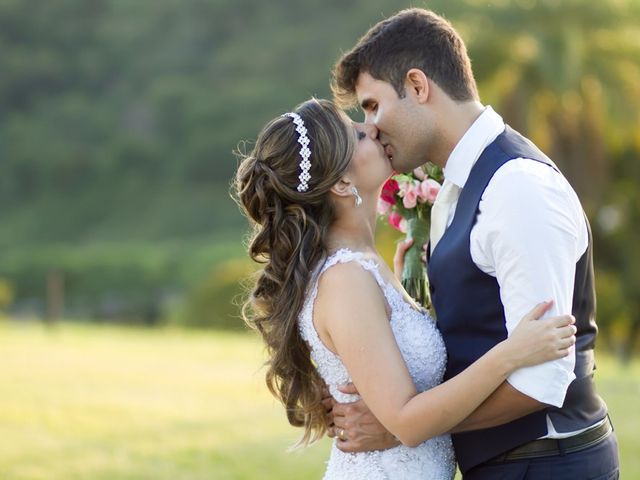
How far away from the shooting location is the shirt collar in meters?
3.33

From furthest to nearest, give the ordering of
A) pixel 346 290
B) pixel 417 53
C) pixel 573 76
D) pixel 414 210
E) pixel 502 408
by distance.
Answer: pixel 573 76
pixel 414 210
pixel 417 53
pixel 346 290
pixel 502 408

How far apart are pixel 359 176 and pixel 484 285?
2.07 ft

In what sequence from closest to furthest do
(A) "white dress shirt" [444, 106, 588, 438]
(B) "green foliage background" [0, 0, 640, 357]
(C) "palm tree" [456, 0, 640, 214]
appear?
1. (A) "white dress shirt" [444, 106, 588, 438]
2. (C) "palm tree" [456, 0, 640, 214]
3. (B) "green foliage background" [0, 0, 640, 357]

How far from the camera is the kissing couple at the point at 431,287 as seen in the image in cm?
298

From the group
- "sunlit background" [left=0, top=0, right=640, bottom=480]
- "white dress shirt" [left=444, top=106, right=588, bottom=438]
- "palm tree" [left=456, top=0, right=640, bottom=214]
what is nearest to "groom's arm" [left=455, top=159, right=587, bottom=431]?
"white dress shirt" [left=444, top=106, right=588, bottom=438]

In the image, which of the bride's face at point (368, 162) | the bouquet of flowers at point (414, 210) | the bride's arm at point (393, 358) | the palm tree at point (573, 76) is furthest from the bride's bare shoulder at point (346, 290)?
the palm tree at point (573, 76)

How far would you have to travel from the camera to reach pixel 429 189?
4.01m

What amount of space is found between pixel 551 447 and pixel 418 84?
1177 mm

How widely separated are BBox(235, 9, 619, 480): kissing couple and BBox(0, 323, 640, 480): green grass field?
299 centimetres

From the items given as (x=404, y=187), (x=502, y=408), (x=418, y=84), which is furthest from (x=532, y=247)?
(x=404, y=187)

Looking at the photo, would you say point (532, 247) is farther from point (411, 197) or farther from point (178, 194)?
point (178, 194)

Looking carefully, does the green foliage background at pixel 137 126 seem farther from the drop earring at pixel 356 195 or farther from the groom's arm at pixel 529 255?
the groom's arm at pixel 529 255

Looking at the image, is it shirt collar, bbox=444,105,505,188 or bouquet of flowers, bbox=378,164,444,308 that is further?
bouquet of flowers, bbox=378,164,444,308

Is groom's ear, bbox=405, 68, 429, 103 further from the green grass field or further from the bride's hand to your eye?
the green grass field
